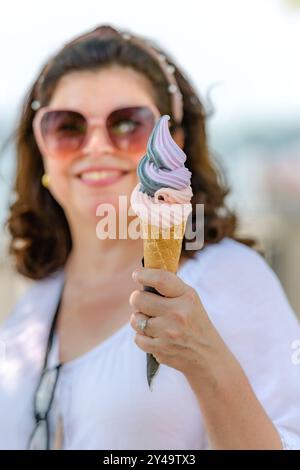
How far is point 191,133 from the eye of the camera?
7.94 ft

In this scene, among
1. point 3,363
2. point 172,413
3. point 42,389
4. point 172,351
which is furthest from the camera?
point 3,363

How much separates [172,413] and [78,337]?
41 centimetres

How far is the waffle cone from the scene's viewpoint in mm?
1585

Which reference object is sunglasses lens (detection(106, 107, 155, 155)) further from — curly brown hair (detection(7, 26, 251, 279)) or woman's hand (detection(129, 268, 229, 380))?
woman's hand (detection(129, 268, 229, 380))

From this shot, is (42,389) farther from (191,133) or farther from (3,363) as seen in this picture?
(191,133)

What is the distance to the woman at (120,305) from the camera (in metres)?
1.68

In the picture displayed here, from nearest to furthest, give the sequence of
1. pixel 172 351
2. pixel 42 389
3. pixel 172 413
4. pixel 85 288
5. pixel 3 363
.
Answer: pixel 172 351 → pixel 172 413 → pixel 42 389 → pixel 3 363 → pixel 85 288

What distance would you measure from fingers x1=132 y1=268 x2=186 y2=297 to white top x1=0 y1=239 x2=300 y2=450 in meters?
0.51

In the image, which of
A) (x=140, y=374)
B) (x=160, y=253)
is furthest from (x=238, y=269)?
(x=160, y=253)

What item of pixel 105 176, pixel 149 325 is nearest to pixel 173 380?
pixel 149 325

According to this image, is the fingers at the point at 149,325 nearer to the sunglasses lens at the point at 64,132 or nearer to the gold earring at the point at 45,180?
the sunglasses lens at the point at 64,132

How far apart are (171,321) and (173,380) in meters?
0.49

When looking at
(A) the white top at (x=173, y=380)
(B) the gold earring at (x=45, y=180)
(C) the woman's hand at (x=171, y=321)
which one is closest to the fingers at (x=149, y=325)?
(C) the woman's hand at (x=171, y=321)

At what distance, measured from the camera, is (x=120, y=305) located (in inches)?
87.9
